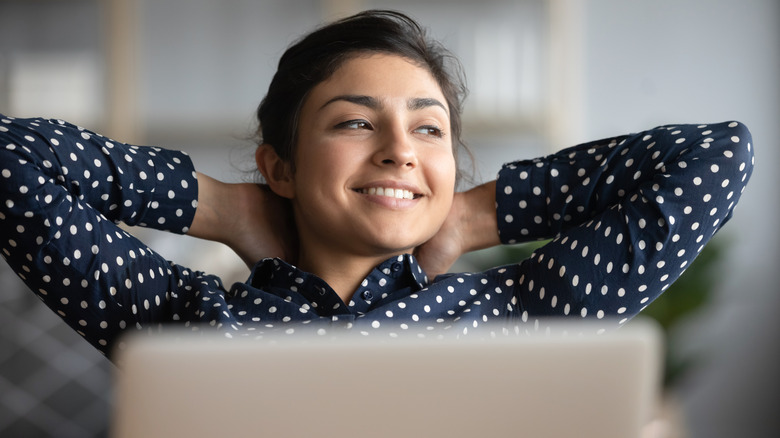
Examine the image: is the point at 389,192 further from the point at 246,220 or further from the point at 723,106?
the point at 723,106

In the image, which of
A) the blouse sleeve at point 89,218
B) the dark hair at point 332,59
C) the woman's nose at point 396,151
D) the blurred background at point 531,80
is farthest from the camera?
the blurred background at point 531,80

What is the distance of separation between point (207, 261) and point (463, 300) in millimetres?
1793

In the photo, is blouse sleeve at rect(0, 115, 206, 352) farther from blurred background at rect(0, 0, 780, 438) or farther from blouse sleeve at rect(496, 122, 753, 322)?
blurred background at rect(0, 0, 780, 438)

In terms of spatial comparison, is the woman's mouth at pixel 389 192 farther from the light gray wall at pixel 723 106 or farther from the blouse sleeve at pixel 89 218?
the light gray wall at pixel 723 106

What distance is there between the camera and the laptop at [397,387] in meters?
0.45

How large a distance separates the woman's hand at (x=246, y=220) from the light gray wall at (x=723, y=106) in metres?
2.26

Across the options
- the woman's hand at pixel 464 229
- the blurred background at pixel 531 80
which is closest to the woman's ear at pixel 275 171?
the woman's hand at pixel 464 229

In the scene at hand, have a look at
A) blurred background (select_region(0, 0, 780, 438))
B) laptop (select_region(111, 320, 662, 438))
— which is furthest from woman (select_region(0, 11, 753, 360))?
blurred background (select_region(0, 0, 780, 438))

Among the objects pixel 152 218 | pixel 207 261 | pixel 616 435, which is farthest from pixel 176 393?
pixel 207 261

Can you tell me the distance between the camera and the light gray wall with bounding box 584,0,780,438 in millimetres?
3262

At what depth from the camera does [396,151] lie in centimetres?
116

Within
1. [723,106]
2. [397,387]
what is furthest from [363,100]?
[723,106]

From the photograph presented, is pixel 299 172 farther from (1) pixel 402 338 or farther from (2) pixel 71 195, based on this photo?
(1) pixel 402 338

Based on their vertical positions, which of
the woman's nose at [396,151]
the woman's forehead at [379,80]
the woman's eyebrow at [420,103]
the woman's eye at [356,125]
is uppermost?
the woman's forehead at [379,80]
